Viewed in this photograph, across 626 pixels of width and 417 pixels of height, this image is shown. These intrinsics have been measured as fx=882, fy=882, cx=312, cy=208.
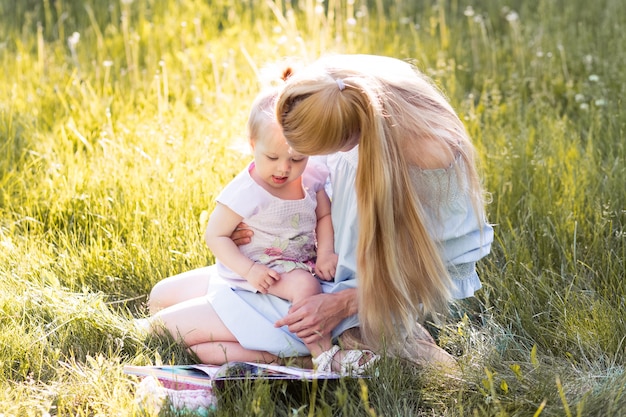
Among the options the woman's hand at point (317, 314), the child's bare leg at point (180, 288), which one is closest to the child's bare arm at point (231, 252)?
the woman's hand at point (317, 314)

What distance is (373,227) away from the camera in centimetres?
258

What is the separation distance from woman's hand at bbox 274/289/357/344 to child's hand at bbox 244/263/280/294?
0.11 m

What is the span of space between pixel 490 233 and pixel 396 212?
0.52 m

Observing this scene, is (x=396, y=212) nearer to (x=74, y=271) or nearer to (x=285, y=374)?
(x=285, y=374)

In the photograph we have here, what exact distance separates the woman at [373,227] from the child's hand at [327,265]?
0.04 meters

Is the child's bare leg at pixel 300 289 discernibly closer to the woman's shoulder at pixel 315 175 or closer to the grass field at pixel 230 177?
the grass field at pixel 230 177

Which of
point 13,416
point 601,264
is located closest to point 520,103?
point 601,264

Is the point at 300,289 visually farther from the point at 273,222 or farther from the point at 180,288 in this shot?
the point at 180,288

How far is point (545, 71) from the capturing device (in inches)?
191

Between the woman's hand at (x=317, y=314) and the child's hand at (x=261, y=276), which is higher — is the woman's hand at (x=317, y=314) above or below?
below

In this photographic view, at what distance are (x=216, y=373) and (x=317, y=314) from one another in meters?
0.38

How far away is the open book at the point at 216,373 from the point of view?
2.62 metres

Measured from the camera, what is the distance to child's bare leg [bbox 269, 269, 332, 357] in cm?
283

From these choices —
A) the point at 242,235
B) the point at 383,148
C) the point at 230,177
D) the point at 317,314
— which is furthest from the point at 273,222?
the point at 230,177
